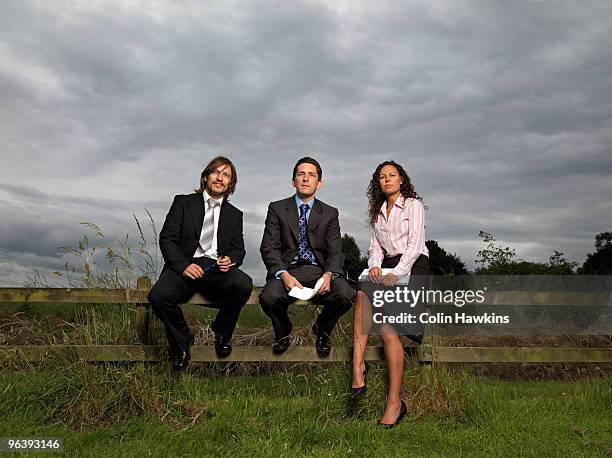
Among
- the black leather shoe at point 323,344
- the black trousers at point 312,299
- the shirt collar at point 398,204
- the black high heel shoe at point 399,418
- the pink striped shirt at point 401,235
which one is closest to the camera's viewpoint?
the black high heel shoe at point 399,418

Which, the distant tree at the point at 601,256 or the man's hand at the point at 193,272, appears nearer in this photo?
the man's hand at the point at 193,272

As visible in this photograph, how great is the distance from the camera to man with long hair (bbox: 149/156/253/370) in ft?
15.8

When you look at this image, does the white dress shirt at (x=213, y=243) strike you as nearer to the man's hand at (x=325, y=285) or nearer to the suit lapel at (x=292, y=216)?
the suit lapel at (x=292, y=216)

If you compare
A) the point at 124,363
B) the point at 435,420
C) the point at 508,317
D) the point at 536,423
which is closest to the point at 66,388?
the point at 124,363

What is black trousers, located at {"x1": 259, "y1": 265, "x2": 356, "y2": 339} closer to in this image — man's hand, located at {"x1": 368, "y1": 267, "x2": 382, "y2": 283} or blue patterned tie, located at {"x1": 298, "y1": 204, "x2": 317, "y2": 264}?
blue patterned tie, located at {"x1": 298, "y1": 204, "x2": 317, "y2": 264}

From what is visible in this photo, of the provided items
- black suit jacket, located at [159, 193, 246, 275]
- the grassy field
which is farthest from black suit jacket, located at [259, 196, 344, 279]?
the grassy field

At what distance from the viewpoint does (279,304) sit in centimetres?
485

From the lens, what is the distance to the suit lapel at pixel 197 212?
16.8 feet

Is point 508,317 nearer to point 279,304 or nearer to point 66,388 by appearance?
point 279,304

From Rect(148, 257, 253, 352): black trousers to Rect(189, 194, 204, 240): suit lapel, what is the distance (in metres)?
0.28

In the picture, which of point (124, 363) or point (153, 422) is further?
point (124, 363)

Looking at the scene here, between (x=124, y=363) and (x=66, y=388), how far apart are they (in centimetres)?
50

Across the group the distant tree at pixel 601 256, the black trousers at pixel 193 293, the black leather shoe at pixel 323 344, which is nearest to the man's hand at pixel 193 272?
the black trousers at pixel 193 293

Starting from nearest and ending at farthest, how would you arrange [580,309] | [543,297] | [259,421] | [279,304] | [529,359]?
[259,421], [279,304], [529,359], [543,297], [580,309]
